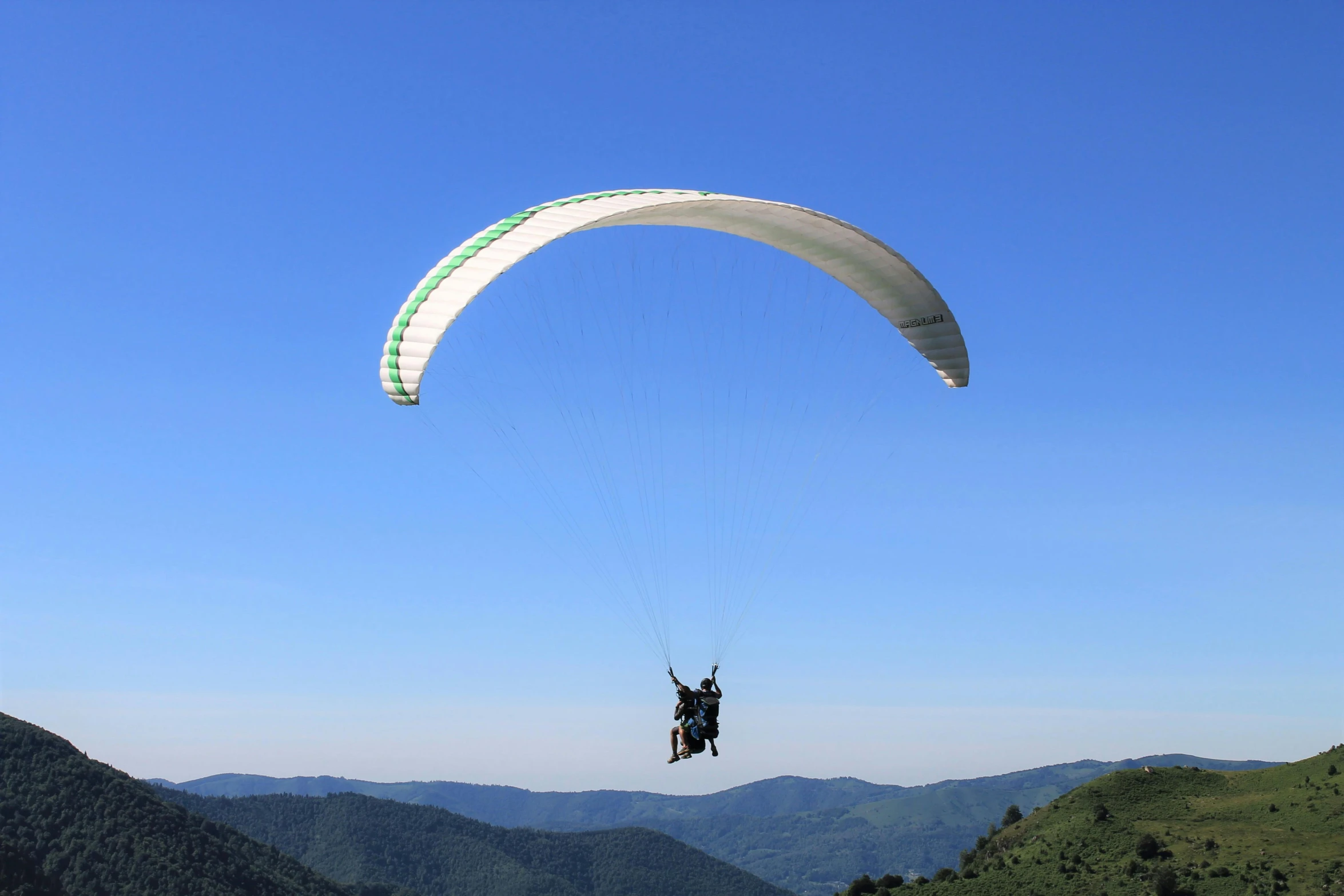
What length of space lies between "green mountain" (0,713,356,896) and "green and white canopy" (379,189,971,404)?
16679 centimetres

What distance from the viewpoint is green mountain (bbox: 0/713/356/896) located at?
6585 inches

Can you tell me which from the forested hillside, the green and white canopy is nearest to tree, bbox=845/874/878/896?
the forested hillside

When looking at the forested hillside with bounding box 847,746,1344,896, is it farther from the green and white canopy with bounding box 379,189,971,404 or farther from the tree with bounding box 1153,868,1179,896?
the green and white canopy with bounding box 379,189,971,404

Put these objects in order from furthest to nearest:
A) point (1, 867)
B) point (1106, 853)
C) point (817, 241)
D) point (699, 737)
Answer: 1. point (1, 867)
2. point (1106, 853)
3. point (817, 241)
4. point (699, 737)

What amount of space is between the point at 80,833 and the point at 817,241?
181 metres

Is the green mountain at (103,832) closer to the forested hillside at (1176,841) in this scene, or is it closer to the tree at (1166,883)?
the forested hillside at (1176,841)

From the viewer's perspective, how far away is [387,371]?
25.5m

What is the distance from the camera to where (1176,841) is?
9400cm

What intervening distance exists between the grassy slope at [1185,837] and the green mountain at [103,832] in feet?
402

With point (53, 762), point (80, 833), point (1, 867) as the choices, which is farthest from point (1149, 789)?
point (53, 762)

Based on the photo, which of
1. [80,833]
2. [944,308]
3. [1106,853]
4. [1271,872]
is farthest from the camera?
[80,833]

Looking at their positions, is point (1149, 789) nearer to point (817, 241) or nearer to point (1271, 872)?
point (1271, 872)

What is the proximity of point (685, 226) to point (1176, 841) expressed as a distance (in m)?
85.0

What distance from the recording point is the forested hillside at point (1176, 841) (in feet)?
274
